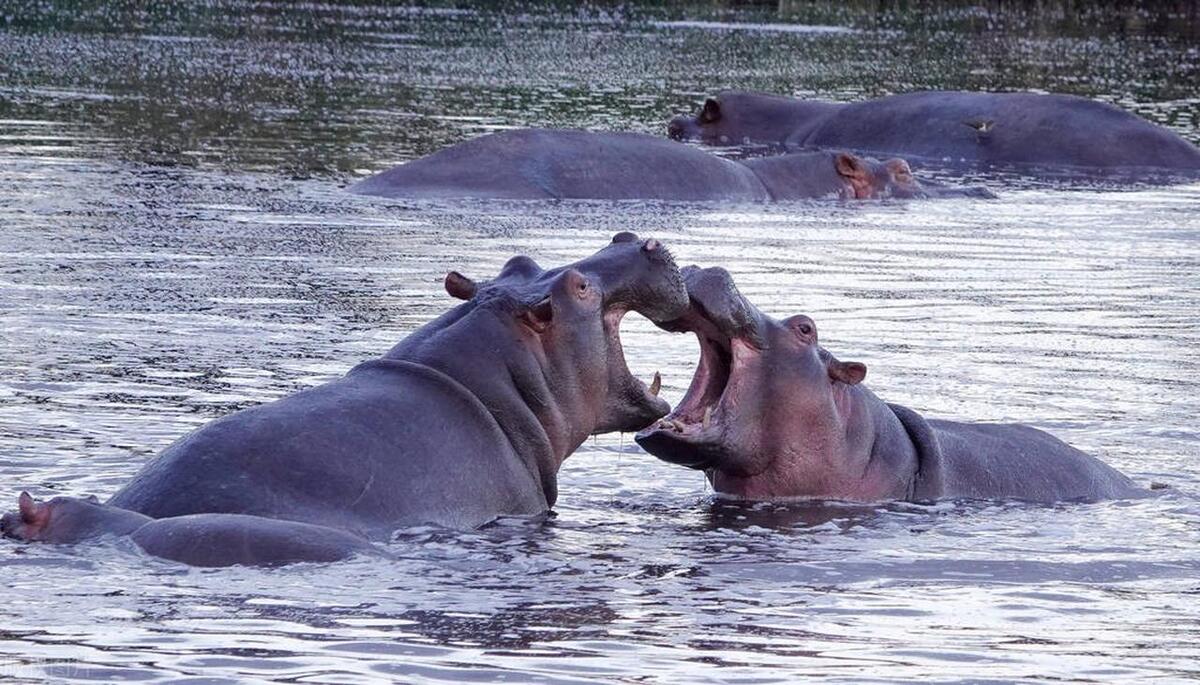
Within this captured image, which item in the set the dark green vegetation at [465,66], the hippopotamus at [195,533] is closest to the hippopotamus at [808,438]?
the hippopotamus at [195,533]

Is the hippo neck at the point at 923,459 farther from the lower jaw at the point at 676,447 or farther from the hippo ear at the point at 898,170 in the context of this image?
the hippo ear at the point at 898,170

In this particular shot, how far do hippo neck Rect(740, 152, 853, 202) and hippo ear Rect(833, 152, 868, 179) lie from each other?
0.08m

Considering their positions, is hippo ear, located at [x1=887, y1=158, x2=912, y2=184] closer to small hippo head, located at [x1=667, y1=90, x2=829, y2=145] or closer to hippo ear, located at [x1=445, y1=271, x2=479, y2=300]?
small hippo head, located at [x1=667, y1=90, x2=829, y2=145]

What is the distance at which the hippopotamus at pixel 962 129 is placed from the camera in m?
18.3

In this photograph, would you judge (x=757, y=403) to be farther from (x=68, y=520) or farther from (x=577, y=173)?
(x=577, y=173)

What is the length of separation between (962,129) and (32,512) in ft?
46.4

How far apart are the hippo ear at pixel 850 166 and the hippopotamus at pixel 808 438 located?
848cm

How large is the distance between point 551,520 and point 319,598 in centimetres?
143

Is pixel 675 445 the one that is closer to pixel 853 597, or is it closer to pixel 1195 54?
pixel 853 597

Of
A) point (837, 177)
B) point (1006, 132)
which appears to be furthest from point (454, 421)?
point (1006, 132)

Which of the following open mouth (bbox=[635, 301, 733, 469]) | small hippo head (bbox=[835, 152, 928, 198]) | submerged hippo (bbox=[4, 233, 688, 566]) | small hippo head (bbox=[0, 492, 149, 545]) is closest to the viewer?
small hippo head (bbox=[0, 492, 149, 545])

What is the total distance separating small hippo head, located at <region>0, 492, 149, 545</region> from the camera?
19.4 ft

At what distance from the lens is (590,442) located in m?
8.54

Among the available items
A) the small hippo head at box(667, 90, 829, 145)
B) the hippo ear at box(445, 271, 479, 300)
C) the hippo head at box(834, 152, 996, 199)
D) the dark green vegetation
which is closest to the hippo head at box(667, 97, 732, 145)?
the small hippo head at box(667, 90, 829, 145)
